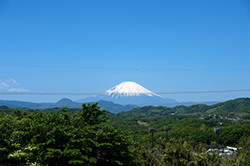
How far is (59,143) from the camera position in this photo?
27.5 ft

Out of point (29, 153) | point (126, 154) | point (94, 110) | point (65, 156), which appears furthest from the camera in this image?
point (94, 110)

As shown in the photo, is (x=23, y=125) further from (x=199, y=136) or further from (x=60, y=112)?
(x=199, y=136)

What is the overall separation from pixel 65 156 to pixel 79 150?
0.77 metres

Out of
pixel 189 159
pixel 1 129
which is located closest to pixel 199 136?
pixel 189 159

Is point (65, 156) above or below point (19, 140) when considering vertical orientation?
below

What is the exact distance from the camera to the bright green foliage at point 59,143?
25.5 ft

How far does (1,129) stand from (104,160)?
13.5 feet

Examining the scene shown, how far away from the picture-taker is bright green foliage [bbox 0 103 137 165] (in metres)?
7.78

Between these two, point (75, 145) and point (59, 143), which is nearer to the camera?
point (59, 143)

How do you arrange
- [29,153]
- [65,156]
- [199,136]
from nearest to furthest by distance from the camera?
[29,153]
[65,156]
[199,136]

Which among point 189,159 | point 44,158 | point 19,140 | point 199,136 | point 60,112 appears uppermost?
point 60,112

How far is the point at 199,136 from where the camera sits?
284 feet

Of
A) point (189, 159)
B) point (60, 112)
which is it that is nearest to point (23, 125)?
point (60, 112)

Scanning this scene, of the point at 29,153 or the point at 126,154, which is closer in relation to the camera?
the point at 29,153
